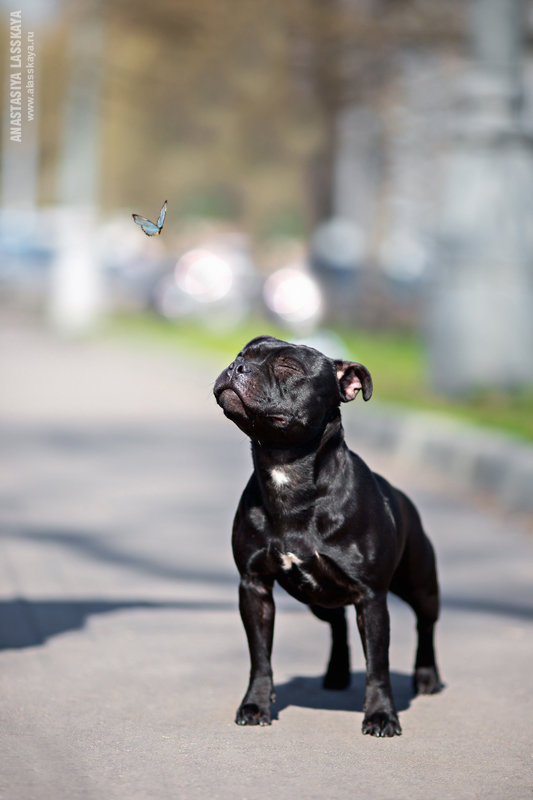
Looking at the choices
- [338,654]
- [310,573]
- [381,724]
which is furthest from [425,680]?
[310,573]

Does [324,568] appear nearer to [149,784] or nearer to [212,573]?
[149,784]

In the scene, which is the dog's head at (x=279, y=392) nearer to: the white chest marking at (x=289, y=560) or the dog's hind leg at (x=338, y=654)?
the white chest marking at (x=289, y=560)

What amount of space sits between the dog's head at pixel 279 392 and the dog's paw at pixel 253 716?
863mm

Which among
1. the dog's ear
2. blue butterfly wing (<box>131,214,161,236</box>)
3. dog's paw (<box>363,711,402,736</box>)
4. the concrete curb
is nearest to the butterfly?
blue butterfly wing (<box>131,214,161,236</box>)

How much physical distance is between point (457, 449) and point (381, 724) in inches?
250

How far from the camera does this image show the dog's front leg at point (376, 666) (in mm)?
4570

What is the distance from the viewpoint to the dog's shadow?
198 inches

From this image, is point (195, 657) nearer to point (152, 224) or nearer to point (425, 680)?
point (425, 680)

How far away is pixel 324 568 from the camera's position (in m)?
4.54

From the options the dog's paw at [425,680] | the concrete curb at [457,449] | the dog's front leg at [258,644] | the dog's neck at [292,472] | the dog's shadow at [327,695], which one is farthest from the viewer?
the concrete curb at [457,449]

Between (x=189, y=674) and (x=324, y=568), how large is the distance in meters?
1.14

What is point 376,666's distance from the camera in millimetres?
4570

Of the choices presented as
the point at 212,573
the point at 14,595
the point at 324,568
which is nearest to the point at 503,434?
the point at 212,573

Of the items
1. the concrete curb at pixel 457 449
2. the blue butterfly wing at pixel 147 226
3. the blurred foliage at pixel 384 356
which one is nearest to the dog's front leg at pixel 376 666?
the blue butterfly wing at pixel 147 226
